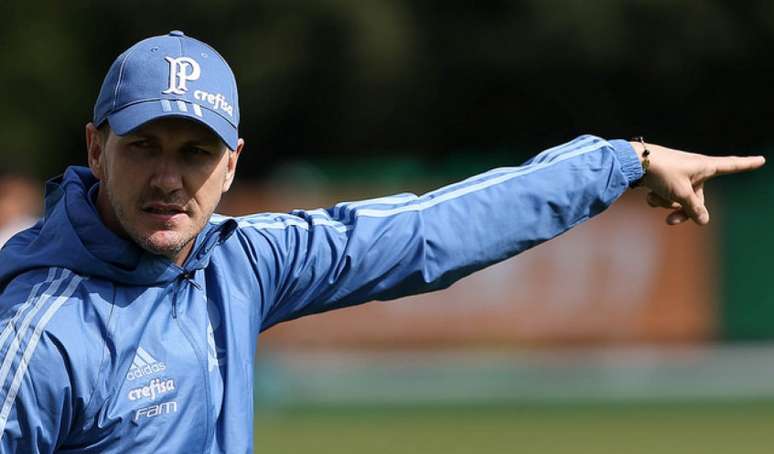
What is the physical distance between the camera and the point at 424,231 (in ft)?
14.1

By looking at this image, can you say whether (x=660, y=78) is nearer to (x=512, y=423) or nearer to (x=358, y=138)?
(x=358, y=138)

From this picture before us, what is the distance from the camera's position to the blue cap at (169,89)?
369cm

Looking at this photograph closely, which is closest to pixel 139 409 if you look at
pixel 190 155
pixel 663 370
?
pixel 190 155

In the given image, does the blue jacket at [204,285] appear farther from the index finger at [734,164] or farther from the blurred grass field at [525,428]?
the blurred grass field at [525,428]

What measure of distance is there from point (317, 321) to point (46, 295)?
597 inches

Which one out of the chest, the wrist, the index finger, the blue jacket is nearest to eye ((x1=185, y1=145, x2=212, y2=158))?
the blue jacket

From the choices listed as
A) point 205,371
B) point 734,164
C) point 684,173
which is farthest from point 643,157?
point 205,371

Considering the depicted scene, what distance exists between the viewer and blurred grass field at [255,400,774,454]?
42.6 ft

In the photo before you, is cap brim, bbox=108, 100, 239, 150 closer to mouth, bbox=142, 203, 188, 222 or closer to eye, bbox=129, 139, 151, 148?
eye, bbox=129, 139, 151, 148

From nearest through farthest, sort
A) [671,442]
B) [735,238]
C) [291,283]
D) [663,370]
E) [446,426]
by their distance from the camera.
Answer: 1. [291,283]
2. [671,442]
3. [446,426]
4. [663,370]
5. [735,238]

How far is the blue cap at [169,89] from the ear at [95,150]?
5cm

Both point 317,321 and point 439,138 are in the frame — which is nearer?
point 317,321

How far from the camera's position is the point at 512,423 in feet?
48.8

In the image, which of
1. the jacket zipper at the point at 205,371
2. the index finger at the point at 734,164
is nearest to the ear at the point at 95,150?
the jacket zipper at the point at 205,371
